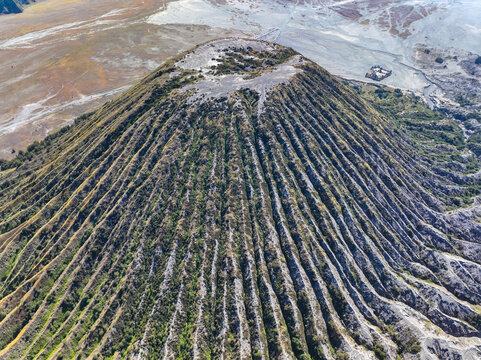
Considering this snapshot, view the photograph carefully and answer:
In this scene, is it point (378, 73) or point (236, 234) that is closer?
point (236, 234)

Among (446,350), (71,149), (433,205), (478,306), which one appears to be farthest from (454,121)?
(71,149)

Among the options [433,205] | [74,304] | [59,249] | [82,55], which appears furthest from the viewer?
[82,55]

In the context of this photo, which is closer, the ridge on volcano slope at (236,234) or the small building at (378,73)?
the ridge on volcano slope at (236,234)

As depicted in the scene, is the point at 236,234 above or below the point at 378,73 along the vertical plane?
below

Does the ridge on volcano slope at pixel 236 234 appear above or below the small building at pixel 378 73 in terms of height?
below

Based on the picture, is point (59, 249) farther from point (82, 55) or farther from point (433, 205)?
point (82, 55)
